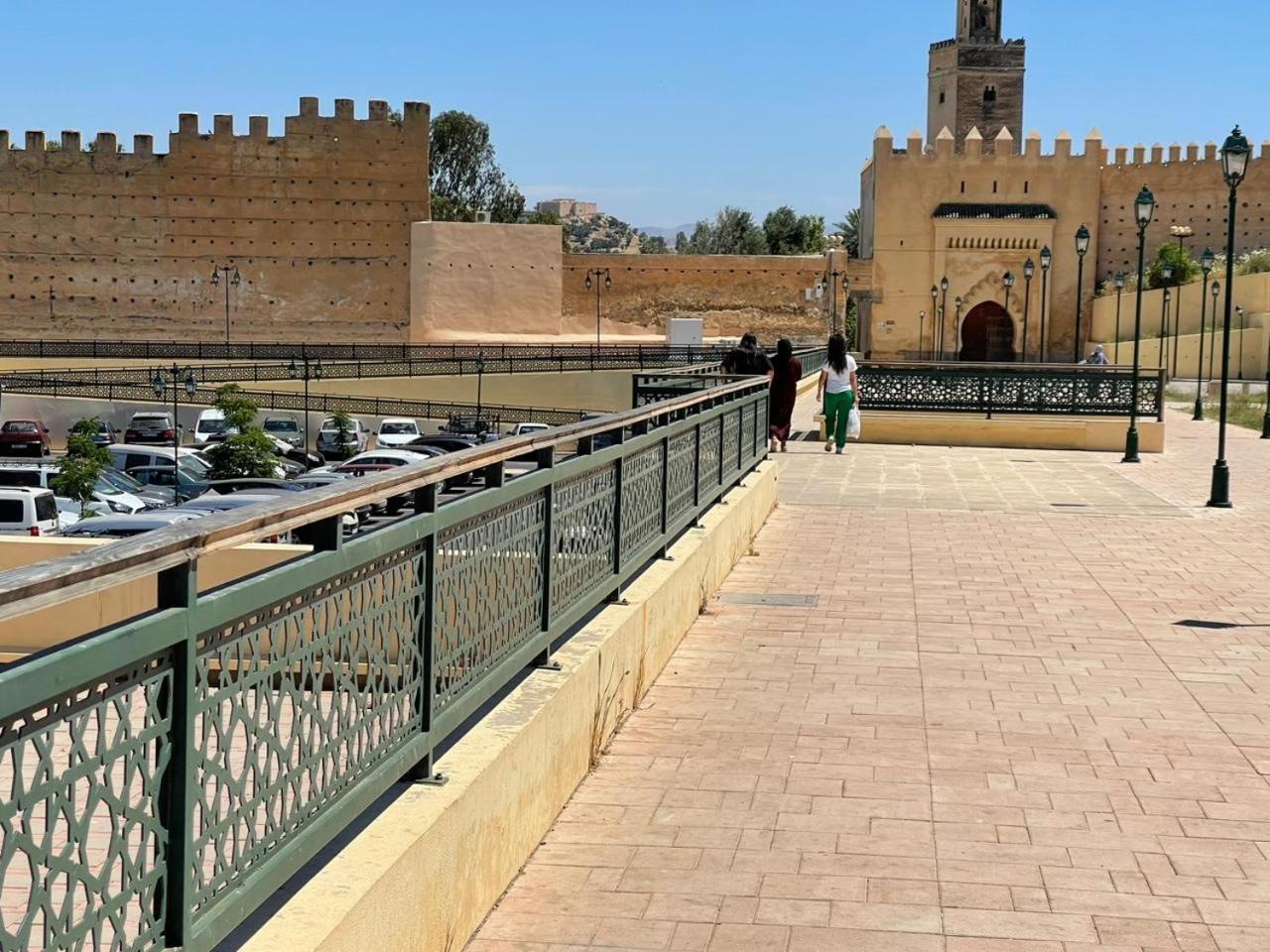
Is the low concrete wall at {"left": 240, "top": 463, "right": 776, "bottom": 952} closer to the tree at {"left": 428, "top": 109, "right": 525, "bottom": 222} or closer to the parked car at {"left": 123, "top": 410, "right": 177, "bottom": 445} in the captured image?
the parked car at {"left": 123, "top": 410, "right": 177, "bottom": 445}

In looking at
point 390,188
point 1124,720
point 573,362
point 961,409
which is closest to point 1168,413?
point 961,409

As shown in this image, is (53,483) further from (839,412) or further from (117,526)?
(839,412)

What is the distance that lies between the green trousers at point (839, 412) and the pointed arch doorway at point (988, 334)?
3655cm

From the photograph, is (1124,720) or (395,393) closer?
(1124,720)

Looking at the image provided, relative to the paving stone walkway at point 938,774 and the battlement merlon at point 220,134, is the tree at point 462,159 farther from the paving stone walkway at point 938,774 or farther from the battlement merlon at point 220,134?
the paving stone walkway at point 938,774

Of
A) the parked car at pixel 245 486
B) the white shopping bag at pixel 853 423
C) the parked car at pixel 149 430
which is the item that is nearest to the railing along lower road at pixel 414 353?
the parked car at pixel 149 430

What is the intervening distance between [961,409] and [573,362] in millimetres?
25191

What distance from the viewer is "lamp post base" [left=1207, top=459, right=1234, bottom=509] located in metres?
12.8

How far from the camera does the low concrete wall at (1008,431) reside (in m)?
18.6

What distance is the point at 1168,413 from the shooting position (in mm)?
29281

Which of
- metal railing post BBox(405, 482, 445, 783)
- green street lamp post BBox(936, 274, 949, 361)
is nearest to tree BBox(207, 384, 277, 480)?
metal railing post BBox(405, 482, 445, 783)

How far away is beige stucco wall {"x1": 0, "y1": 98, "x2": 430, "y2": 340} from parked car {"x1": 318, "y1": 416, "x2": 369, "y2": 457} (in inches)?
714

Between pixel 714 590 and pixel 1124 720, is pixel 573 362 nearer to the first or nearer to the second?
pixel 714 590

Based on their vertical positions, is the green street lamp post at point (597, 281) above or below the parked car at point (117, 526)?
above
